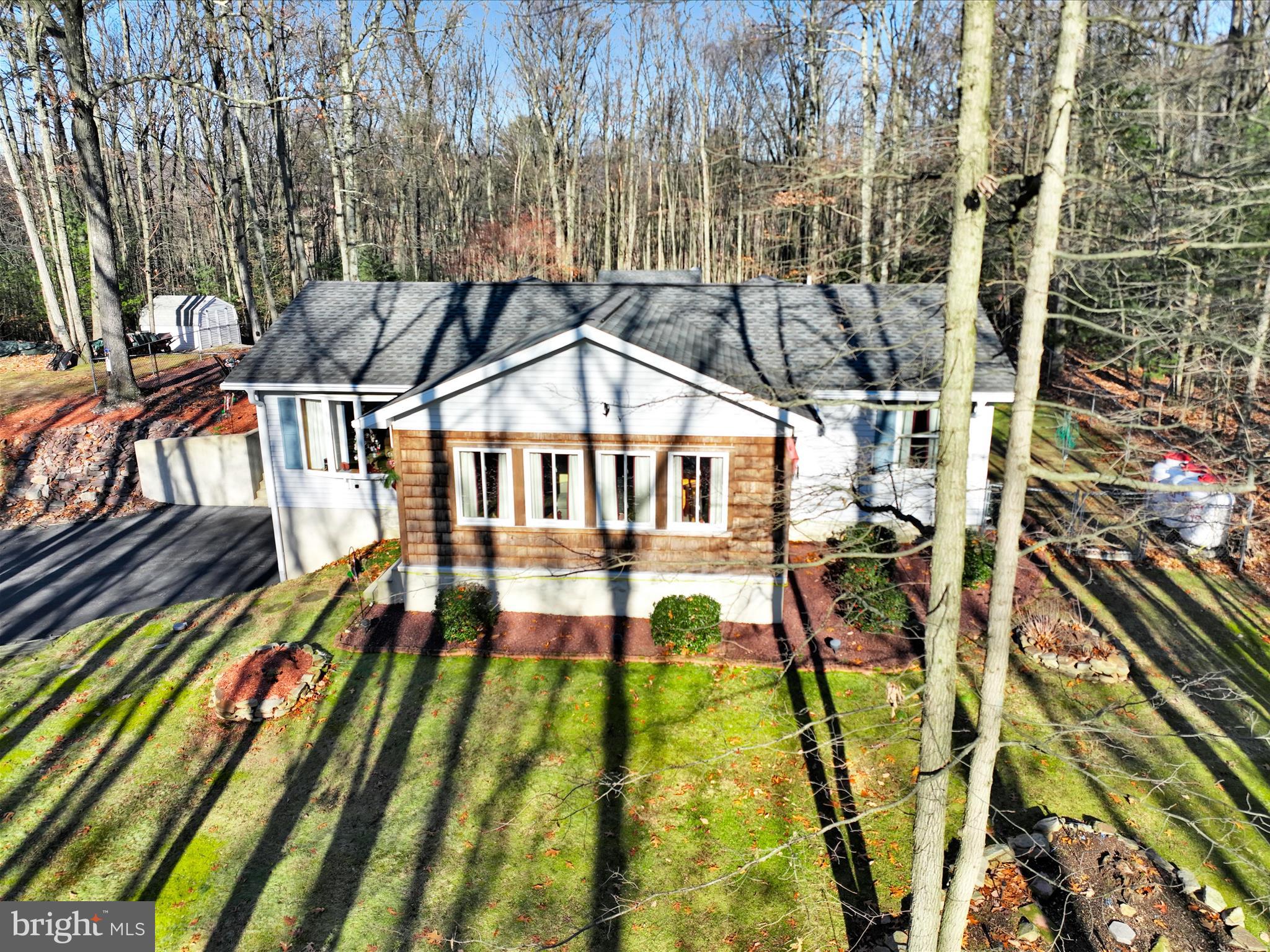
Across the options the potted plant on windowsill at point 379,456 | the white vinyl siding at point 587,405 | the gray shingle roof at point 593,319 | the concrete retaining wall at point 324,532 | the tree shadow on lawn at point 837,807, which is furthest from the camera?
the concrete retaining wall at point 324,532

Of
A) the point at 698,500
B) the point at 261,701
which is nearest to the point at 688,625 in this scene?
the point at 698,500

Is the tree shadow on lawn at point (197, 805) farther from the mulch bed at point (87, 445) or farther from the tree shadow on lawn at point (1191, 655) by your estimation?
the mulch bed at point (87, 445)

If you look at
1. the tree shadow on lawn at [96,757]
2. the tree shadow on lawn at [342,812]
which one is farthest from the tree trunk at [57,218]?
the tree shadow on lawn at [342,812]

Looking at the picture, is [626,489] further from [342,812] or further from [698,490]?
[342,812]

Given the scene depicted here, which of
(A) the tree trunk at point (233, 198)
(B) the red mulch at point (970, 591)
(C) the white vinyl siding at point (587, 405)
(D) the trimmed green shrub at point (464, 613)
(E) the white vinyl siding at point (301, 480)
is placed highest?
(A) the tree trunk at point (233, 198)

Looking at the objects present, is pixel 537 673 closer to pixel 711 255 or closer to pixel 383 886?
pixel 383 886

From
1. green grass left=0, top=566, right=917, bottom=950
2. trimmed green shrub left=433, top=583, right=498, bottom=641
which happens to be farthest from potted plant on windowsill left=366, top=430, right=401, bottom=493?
green grass left=0, top=566, right=917, bottom=950
